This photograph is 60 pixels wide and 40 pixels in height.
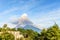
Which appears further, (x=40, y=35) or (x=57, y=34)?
(x=40, y=35)

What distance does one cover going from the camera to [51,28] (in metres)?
57.3

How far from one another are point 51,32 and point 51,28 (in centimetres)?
153

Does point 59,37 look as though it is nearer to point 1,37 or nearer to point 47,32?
point 47,32

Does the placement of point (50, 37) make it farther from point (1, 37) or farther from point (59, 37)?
point (1, 37)

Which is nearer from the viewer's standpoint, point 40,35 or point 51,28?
point 51,28

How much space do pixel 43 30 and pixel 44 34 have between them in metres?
1.95

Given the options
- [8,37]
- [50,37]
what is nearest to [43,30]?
[50,37]

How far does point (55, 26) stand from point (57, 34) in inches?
124

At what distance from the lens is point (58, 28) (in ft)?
190

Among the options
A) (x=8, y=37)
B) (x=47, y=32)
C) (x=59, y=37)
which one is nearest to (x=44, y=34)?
(x=47, y=32)

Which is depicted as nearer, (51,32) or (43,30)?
(51,32)

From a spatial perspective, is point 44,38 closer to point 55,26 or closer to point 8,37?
point 55,26

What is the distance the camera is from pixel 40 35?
61.7 metres

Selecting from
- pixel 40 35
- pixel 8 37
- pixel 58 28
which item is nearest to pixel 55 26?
pixel 58 28
